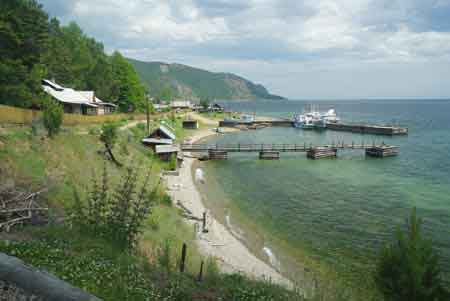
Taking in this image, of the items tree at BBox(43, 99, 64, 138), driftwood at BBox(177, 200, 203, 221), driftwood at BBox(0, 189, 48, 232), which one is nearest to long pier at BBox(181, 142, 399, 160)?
tree at BBox(43, 99, 64, 138)

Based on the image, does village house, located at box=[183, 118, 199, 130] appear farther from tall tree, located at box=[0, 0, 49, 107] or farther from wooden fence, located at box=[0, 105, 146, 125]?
tall tree, located at box=[0, 0, 49, 107]

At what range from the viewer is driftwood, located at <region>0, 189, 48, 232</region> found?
34.8ft

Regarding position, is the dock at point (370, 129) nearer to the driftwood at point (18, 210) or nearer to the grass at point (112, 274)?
the grass at point (112, 274)

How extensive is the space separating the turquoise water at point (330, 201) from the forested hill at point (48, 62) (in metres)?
20.0

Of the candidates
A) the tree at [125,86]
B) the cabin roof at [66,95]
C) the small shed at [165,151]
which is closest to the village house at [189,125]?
the tree at [125,86]

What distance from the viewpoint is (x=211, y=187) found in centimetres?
3262

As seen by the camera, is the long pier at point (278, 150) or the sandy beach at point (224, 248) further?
the long pier at point (278, 150)

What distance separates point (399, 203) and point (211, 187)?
54.4 ft

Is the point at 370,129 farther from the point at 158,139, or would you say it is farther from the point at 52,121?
the point at 52,121

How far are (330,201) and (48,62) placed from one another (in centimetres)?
4644

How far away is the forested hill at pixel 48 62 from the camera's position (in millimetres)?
30844

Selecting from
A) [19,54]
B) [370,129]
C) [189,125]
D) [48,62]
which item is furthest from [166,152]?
[370,129]

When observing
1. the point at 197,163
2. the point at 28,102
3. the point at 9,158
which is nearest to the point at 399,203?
the point at 197,163

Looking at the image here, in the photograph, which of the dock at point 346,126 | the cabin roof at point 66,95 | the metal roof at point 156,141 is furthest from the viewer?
the dock at point 346,126
